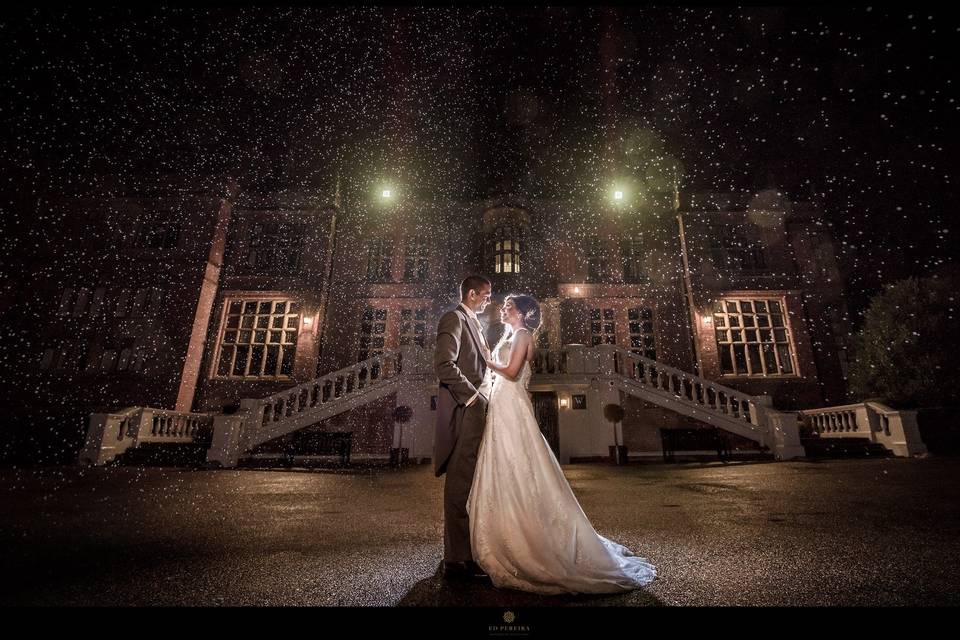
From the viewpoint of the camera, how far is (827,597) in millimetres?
2115

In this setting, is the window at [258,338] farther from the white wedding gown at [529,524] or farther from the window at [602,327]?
the white wedding gown at [529,524]

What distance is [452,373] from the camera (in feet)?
8.67

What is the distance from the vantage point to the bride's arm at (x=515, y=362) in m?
2.85

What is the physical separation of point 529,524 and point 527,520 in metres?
0.02

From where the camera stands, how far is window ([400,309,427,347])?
14.4 metres

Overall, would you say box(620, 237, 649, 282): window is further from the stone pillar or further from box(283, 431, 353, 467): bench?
the stone pillar

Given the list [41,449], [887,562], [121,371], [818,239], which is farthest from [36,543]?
[818,239]

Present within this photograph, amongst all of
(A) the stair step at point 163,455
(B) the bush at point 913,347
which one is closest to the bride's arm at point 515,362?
(A) the stair step at point 163,455

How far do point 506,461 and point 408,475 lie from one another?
621 centimetres

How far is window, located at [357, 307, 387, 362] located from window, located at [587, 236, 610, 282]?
26.5ft

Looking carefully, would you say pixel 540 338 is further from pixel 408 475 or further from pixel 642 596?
pixel 642 596

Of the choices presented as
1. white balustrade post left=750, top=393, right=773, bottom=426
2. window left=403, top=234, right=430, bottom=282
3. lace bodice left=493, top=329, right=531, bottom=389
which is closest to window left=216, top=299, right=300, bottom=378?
window left=403, top=234, right=430, bottom=282

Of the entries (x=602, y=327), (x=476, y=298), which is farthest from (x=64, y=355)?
(x=602, y=327)

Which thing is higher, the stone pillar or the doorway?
the stone pillar
